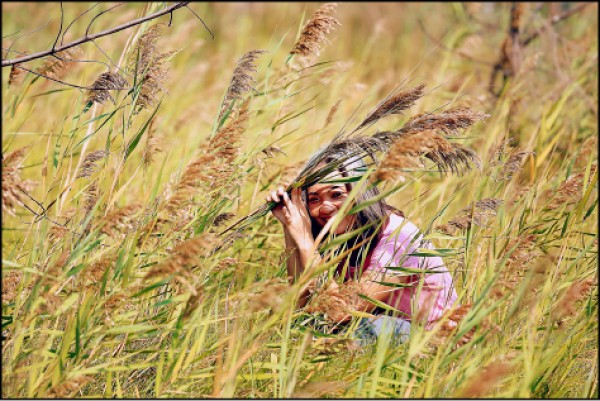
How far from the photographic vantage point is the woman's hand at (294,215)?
8.09ft

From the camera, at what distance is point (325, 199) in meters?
2.74

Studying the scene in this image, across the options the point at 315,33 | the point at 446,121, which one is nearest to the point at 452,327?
the point at 446,121

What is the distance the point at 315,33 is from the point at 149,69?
594 millimetres

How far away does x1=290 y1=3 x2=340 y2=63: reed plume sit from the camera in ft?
8.21

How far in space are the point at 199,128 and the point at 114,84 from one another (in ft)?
8.52

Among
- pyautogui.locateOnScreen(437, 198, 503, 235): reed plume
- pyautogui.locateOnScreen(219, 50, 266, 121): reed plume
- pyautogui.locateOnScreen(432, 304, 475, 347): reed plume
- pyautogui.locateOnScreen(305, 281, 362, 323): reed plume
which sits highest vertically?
pyautogui.locateOnScreen(219, 50, 266, 121): reed plume

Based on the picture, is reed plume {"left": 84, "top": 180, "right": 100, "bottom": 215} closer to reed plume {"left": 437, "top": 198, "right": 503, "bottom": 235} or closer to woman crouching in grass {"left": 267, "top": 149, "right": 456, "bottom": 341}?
woman crouching in grass {"left": 267, "top": 149, "right": 456, "bottom": 341}

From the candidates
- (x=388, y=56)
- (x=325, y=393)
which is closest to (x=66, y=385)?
(x=325, y=393)

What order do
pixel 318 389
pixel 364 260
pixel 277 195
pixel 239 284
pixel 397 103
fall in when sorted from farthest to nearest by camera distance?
1. pixel 239 284
2. pixel 277 195
3. pixel 364 260
4. pixel 397 103
5. pixel 318 389

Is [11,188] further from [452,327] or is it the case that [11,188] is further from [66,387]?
[452,327]

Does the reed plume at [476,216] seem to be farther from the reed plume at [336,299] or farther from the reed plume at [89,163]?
the reed plume at [89,163]

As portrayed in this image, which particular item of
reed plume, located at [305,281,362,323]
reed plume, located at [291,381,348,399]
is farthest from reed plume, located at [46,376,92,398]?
reed plume, located at [305,281,362,323]

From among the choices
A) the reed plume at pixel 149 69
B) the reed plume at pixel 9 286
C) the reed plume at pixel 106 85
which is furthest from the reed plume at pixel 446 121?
the reed plume at pixel 9 286

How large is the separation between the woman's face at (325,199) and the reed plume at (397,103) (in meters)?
0.48
